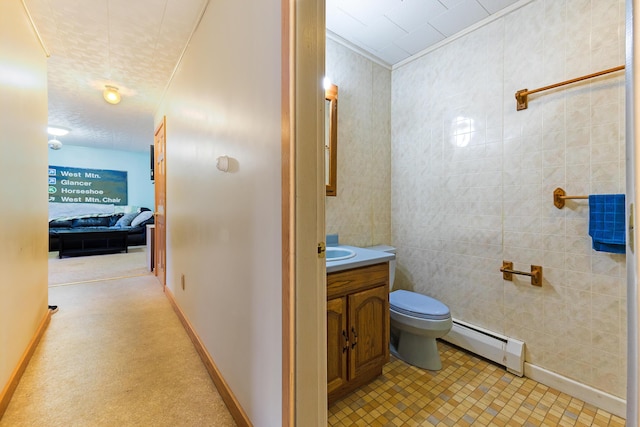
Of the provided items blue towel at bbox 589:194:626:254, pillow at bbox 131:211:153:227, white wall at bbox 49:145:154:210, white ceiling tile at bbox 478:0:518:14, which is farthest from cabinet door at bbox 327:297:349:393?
white wall at bbox 49:145:154:210

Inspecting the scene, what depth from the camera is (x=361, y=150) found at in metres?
2.28

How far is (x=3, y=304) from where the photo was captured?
1331mm

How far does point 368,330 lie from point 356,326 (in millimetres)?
119

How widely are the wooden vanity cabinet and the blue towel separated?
1091mm

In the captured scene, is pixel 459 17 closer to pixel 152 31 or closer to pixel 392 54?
pixel 392 54

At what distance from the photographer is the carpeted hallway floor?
129 cm

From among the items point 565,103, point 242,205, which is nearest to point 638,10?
point 242,205

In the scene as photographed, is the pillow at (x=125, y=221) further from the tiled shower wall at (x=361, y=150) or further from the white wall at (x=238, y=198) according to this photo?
the tiled shower wall at (x=361, y=150)

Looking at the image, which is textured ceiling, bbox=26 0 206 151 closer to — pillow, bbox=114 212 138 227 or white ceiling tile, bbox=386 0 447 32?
white ceiling tile, bbox=386 0 447 32

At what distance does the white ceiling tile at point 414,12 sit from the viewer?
1745 mm

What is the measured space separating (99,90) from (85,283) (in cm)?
231

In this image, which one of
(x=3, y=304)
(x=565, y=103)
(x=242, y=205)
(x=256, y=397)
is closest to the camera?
(x=256, y=397)

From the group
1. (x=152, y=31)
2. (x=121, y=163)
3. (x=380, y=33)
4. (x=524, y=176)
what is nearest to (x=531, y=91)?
(x=524, y=176)

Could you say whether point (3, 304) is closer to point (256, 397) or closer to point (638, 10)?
point (256, 397)
